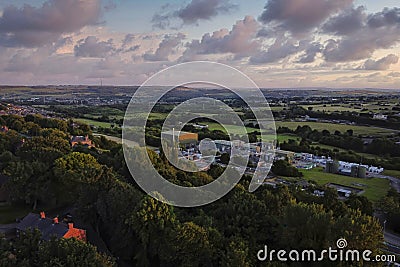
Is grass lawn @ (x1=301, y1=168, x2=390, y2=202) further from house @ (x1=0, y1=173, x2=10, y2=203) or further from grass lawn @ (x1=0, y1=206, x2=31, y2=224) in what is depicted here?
house @ (x1=0, y1=173, x2=10, y2=203)

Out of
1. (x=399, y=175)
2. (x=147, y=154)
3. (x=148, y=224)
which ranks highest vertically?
(x=147, y=154)

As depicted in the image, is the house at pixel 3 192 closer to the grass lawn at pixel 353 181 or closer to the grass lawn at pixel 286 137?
the grass lawn at pixel 353 181

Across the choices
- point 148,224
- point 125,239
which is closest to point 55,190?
point 125,239

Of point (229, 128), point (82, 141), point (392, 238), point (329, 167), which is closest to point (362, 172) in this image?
point (329, 167)

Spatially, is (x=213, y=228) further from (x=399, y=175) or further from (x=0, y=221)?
(x=399, y=175)

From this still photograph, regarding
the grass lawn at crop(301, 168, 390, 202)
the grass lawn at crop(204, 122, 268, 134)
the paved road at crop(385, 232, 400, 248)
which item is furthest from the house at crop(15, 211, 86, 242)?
the grass lawn at crop(204, 122, 268, 134)

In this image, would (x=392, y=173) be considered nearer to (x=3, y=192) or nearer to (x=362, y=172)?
(x=362, y=172)
